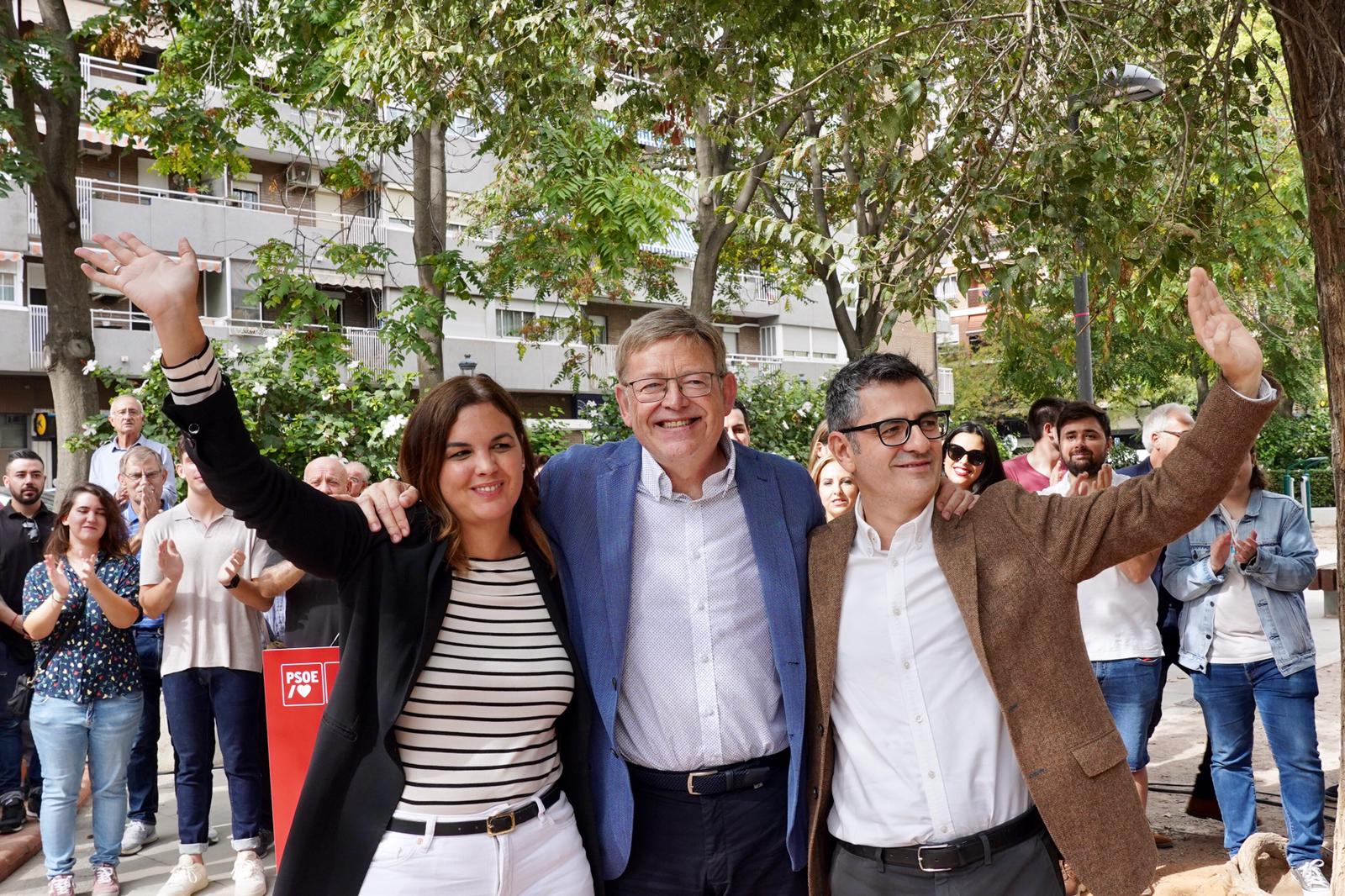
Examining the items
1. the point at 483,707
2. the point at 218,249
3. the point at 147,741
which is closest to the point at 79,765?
the point at 147,741

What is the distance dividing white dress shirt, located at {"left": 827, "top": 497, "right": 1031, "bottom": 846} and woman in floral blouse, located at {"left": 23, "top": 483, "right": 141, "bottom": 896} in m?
4.48

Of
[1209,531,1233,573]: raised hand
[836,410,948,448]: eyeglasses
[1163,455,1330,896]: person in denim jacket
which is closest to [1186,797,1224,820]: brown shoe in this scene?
[1163,455,1330,896]: person in denim jacket

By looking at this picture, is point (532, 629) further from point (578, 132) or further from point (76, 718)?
point (578, 132)

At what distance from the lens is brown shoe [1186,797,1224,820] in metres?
6.56

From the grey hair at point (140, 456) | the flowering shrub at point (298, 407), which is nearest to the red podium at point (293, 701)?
the grey hair at point (140, 456)

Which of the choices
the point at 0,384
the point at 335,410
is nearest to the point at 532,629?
the point at 335,410

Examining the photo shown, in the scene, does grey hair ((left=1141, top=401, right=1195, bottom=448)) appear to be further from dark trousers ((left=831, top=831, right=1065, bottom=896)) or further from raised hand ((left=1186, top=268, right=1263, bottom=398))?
dark trousers ((left=831, top=831, right=1065, bottom=896))

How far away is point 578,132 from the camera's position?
36.0 feet

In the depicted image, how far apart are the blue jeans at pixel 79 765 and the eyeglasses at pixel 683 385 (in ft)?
14.1

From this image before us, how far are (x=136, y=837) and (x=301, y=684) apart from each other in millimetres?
2351

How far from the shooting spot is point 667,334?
10.1 feet

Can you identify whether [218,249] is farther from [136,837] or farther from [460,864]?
A: [460,864]

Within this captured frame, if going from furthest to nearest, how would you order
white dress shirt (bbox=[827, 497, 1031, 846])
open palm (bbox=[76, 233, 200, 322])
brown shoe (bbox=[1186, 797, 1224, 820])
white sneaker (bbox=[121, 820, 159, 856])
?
white sneaker (bbox=[121, 820, 159, 856]) → brown shoe (bbox=[1186, 797, 1224, 820]) → white dress shirt (bbox=[827, 497, 1031, 846]) → open palm (bbox=[76, 233, 200, 322])

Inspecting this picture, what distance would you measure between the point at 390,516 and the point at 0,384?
26.7 m
